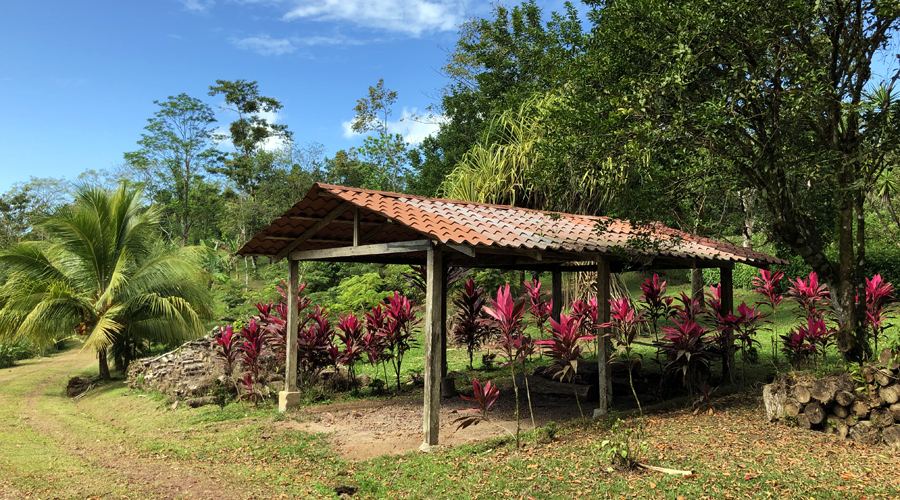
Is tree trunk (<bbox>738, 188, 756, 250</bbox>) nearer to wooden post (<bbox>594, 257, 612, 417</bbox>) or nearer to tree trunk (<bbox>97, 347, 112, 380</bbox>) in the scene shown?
wooden post (<bbox>594, 257, 612, 417</bbox>)

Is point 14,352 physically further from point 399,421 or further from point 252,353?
point 399,421

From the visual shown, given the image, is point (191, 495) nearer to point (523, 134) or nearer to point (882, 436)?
point (882, 436)

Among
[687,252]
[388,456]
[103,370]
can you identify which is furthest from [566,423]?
[103,370]

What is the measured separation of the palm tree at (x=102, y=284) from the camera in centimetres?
1229

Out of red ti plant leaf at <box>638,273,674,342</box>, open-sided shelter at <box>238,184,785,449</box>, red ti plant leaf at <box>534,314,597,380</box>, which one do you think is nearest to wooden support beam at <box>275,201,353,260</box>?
open-sided shelter at <box>238,184,785,449</box>

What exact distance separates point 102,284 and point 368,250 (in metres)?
8.90

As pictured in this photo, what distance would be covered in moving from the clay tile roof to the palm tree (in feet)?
18.8

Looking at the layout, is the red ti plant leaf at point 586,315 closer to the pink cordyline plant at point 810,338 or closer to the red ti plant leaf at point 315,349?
the pink cordyline plant at point 810,338

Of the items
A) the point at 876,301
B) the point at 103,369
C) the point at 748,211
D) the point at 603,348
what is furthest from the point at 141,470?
the point at 748,211

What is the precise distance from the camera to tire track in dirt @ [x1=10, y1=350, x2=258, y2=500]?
518cm

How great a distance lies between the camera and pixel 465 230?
638 cm

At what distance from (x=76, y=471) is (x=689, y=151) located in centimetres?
700

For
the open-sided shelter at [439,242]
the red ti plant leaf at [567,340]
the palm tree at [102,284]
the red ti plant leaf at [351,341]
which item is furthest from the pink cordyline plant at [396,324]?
the palm tree at [102,284]

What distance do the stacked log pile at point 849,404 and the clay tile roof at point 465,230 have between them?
6.64 feet
